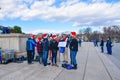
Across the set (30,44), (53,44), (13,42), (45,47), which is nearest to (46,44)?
(45,47)

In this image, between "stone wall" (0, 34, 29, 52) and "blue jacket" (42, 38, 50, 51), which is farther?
"stone wall" (0, 34, 29, 52)

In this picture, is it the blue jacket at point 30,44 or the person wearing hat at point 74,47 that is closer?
the person wearing hat at point 74,47

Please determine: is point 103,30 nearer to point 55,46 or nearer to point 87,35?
point 87,35

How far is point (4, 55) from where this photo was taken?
52.6ft

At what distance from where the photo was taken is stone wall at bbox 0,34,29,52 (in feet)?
61.1

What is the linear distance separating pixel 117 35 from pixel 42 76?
11339 cm

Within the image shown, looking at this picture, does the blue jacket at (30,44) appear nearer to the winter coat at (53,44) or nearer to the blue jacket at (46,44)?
the blue jacket at (46,44)

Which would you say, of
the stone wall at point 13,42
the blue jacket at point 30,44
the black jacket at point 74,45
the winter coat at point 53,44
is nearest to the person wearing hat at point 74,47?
the black jacket at point 74,45

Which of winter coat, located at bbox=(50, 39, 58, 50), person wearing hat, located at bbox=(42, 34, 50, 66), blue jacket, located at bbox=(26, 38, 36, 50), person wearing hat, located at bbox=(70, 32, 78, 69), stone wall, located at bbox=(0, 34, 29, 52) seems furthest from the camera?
stone wall, located at bbox=(0, 34, 29, 52)

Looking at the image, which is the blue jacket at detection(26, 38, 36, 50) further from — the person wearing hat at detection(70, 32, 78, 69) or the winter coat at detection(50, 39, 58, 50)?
the person wearing hat at detection(70, 32, 78, 69)

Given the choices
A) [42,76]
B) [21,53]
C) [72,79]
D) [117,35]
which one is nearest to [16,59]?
[21,53]

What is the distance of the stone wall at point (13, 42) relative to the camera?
1861 cm

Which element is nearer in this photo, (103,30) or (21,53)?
(21,53)

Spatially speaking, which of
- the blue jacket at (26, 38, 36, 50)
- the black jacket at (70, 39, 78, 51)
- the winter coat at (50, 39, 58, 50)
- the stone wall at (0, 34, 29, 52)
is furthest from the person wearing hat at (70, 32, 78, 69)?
the stone wall at (0, 34, 29, 52)
